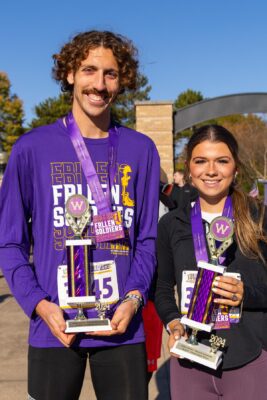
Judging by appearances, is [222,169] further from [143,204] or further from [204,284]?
[204,284]

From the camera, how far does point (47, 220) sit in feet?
6.36

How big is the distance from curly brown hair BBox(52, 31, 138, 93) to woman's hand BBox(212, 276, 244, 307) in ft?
2.87

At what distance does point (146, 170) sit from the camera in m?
2.12

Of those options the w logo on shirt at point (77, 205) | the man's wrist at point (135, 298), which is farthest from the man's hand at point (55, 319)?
the w logo on shirt at point (77, 205)

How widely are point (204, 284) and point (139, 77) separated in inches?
37.3

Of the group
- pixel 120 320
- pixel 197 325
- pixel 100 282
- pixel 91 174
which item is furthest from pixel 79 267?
pixel 197 325

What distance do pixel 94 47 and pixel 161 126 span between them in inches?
422

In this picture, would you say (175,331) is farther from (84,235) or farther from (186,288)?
(84,235)

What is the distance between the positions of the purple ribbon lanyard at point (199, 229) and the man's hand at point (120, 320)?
40 cm

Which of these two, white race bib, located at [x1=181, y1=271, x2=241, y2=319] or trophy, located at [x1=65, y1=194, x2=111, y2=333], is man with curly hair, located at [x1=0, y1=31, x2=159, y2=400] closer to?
trophy, located at [x1=65, y1=194, x2=111, y2=333]

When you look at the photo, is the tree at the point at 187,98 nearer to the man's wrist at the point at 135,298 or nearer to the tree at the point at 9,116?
the tree at the point at 9,116

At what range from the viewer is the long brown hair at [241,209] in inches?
84.1

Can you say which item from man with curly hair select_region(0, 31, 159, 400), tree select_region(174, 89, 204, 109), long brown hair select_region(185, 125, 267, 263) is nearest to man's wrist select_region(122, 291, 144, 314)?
man with curly hair select_region(0, 31, 159, 400)

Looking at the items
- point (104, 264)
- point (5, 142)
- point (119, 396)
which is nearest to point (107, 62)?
point (104, 264)
